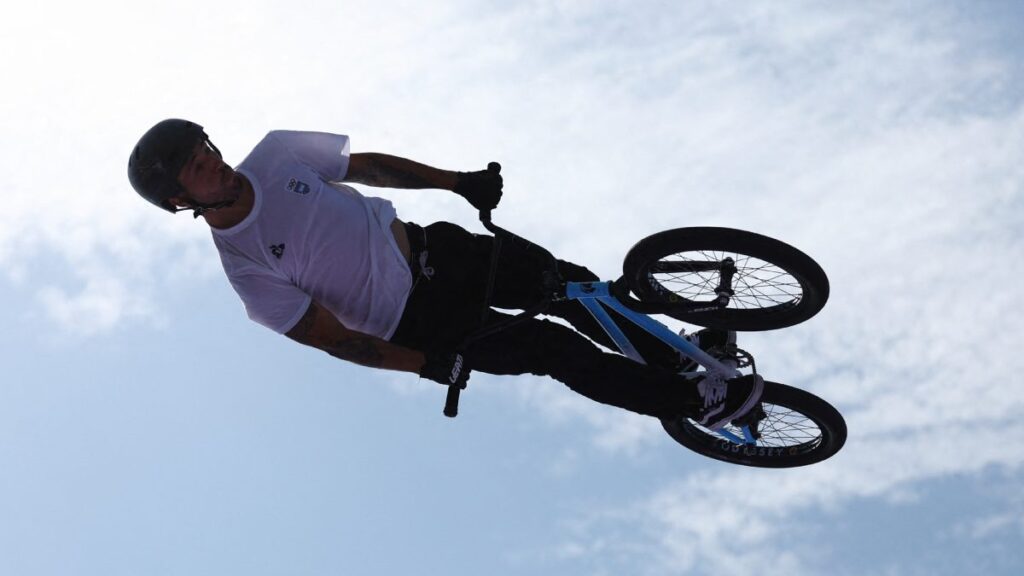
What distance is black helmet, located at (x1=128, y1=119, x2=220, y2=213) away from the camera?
7.88 m

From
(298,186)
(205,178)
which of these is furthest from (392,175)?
(205,178)

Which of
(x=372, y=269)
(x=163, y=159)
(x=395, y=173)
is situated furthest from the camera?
(x=395, y=173)

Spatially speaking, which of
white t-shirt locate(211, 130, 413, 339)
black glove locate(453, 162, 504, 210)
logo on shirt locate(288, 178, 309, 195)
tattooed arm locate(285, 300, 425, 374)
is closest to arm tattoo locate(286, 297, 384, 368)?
tattooed arm locate(285, 300, 425, 374)

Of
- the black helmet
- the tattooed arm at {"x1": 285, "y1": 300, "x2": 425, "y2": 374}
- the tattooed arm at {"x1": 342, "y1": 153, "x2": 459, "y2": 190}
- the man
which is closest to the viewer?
the black helmet

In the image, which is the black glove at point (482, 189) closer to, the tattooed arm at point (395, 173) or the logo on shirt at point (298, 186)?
the tattooed arm at point (395, 173)

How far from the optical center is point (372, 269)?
841cm

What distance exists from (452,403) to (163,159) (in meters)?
2.42

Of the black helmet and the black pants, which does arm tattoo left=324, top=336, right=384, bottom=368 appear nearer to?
the black pants

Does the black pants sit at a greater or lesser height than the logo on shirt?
lesser

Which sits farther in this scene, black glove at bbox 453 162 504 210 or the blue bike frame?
the blue bike frame

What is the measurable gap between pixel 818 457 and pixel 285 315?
434 cm

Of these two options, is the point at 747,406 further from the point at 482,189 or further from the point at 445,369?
the point at 482,189

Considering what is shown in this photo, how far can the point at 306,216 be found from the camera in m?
8.25

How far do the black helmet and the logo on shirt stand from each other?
25.4 inches
